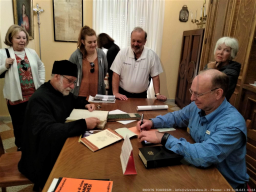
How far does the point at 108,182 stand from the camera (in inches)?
32.2

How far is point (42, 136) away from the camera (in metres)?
1.23

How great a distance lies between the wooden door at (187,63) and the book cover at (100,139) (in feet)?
10.1

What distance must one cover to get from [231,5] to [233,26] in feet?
1.01

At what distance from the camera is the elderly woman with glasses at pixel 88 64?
2.31 meters

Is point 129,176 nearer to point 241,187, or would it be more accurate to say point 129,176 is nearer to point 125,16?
point 241,187

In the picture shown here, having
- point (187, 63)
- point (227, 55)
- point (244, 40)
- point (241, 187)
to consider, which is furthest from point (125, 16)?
point (241, 187)

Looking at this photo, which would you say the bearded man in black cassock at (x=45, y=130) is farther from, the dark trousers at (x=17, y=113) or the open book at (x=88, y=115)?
the dark trousers at (x=17, y=113)

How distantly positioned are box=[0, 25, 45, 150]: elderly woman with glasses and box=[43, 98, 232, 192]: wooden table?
1.57 metres

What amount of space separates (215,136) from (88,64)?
1.80m

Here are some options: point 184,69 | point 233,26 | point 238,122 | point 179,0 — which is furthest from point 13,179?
point 179,0

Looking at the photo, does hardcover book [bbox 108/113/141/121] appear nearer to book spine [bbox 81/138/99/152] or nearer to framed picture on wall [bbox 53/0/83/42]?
book spine [bbox 81/138/99/152]

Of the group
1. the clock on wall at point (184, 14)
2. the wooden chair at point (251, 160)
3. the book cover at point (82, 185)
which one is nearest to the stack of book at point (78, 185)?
the book cover at point (82, 185)

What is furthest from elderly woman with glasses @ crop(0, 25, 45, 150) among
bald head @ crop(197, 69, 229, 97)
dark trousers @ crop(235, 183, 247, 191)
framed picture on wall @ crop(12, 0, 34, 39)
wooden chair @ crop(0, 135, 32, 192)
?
dark trousers @ crop(235, 183, 247, 191)

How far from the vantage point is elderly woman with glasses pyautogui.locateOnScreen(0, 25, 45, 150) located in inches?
87.2
